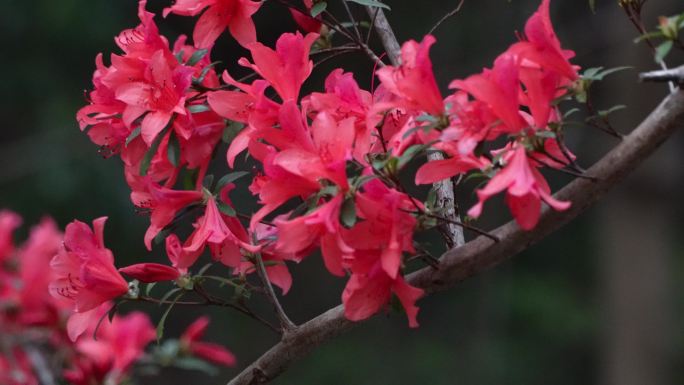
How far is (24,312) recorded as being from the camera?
198 centimetres

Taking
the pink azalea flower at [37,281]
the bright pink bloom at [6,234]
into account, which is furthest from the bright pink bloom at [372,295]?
the bright pink bloom at [6,234]

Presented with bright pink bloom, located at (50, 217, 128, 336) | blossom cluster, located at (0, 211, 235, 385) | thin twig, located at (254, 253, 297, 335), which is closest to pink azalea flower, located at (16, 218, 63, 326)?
blossom cluster, located at (0, 211, 235, 385)

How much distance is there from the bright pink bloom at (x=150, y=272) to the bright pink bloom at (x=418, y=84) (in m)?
0.36

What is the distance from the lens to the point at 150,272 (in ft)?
3.81

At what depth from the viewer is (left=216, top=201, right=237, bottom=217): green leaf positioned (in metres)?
1.14

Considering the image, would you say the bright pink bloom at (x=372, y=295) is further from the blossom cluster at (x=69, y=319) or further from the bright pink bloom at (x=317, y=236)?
the blossom cluster at (x=69, y=319)

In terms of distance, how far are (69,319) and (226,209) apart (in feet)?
0.87

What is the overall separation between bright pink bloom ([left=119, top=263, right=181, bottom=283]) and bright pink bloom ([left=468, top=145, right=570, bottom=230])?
1.36ft

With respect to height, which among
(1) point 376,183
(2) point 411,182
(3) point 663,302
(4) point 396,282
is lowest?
(3) point 663,302

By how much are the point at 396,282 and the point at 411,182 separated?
3.24 m

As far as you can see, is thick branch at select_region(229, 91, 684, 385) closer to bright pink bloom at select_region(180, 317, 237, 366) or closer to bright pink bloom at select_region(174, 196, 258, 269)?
bright pink bloom at select_region(174, 196, 258, 269)

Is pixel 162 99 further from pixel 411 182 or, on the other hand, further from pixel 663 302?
pixel 663 302

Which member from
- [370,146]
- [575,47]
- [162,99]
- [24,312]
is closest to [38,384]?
[24,312]

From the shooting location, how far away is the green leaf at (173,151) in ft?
3.70
